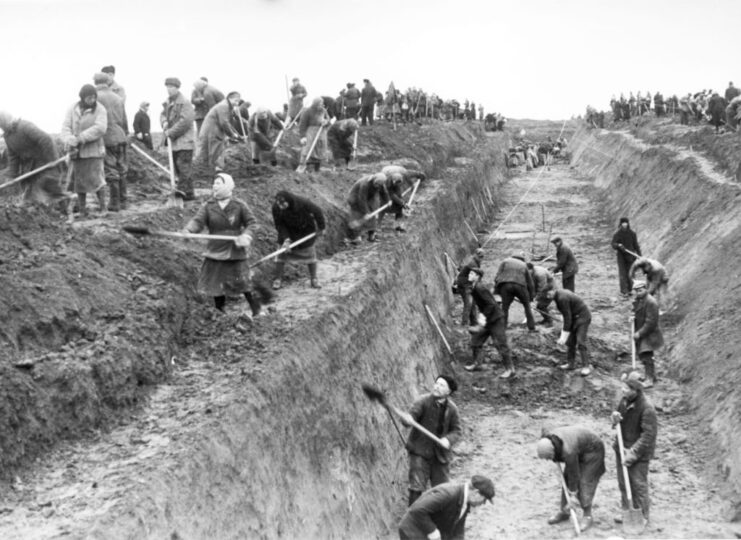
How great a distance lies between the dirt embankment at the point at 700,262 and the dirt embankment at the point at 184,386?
14.4 feet

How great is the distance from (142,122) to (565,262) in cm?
1058

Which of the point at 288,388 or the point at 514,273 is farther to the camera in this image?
the point at 514,273

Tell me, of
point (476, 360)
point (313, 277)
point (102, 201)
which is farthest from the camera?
point (476, 360)

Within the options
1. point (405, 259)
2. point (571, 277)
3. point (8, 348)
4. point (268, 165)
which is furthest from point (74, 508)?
point (571, 277)

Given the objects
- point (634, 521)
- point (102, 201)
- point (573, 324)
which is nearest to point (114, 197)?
point (102, 201)

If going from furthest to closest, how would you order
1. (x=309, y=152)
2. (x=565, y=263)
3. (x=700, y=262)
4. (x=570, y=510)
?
(x=309, y=152) → (x=700, y=262) → (x=565, y=263) → (x=570, y=510)

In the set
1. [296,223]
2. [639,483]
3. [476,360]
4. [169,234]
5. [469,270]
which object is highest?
[169,234]

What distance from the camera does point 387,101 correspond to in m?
35.6

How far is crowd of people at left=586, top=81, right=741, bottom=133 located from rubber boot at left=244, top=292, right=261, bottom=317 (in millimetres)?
20934

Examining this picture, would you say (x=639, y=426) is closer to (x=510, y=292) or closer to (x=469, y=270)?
(x=510, y=292)

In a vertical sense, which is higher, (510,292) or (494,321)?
(510,292)

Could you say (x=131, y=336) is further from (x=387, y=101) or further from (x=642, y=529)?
(x=387, y=101)

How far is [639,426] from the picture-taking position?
375 inches

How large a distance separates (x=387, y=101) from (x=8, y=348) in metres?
29.5
